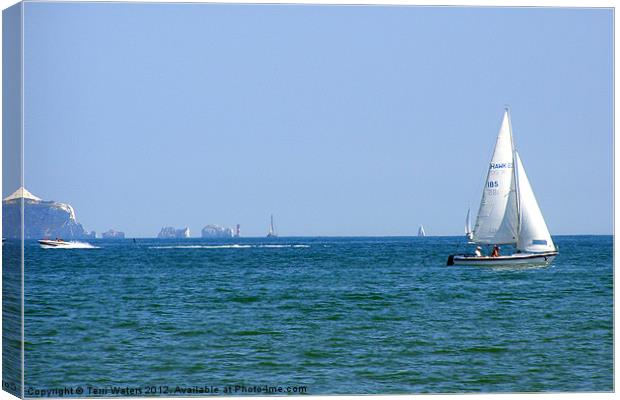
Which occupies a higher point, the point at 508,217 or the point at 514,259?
the point at 508,217

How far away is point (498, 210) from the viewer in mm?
38812

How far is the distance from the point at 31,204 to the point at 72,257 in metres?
46.3

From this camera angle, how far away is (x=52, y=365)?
1939 centimetres

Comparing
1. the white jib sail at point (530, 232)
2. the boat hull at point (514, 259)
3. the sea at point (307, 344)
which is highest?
the white jib sail at point (530, 232)

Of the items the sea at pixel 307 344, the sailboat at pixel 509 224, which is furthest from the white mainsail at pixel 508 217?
the sea at pixel 307 344

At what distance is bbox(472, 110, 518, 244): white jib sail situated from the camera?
34656 mm

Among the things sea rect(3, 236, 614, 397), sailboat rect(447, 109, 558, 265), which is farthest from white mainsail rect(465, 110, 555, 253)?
sea rect(3, 236, 614, 397)

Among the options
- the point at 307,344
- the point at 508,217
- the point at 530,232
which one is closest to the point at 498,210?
the point at 508,217

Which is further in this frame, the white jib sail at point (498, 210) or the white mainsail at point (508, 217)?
the white jib sail at point (498, 210)

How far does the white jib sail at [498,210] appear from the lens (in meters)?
34.7

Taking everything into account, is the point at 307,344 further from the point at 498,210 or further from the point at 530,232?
the point at 498,210

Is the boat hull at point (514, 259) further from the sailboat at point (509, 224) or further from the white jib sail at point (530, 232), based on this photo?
the white jib sail at point (530, 232)

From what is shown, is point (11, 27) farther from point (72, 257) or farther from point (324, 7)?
point (72, 257)

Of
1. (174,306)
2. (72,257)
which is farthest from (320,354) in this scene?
(72,257)
